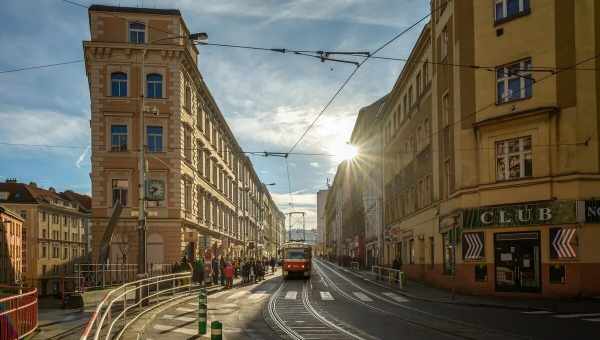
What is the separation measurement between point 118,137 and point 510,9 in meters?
26.5

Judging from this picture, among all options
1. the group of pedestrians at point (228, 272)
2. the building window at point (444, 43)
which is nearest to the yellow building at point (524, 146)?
the building window at point (444, 43)

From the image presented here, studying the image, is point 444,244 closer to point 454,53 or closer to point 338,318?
point 454,53

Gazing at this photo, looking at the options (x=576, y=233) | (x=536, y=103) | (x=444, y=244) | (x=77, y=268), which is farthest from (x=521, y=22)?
(x=77, y=268)

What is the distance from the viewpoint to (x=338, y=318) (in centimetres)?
1819

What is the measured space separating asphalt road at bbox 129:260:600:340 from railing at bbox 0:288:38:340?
8.63 feet

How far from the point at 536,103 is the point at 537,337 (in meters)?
14.2

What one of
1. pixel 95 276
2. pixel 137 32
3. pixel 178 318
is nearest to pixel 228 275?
pixel 95 276

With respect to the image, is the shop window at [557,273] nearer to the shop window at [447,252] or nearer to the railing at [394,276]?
the shop window at [447,252]

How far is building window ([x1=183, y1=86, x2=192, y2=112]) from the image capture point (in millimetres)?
44812

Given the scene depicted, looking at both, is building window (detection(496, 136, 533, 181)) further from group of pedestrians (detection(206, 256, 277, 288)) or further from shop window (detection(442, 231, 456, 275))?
group of pedestrians (detection(206, 256, 277, 288))

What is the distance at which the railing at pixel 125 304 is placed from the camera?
9.68 metres

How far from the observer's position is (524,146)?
26109 mm

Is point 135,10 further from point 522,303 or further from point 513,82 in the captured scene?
point 522,303

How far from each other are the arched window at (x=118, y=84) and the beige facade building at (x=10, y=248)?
76.4ft
